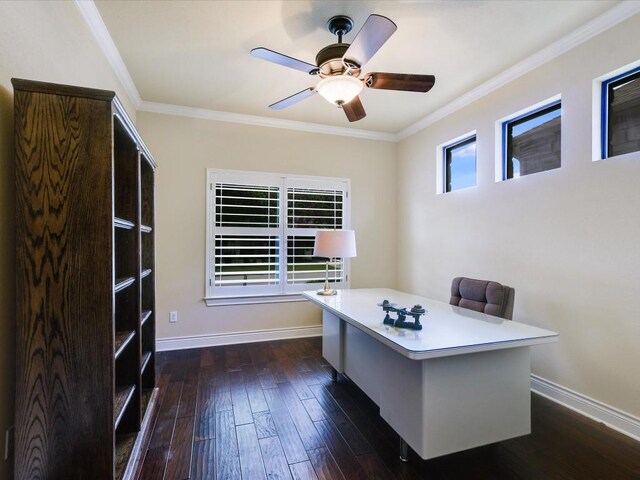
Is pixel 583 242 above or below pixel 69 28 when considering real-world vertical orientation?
below

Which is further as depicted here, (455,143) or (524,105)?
(455,143)

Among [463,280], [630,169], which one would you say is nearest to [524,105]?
[630,169]

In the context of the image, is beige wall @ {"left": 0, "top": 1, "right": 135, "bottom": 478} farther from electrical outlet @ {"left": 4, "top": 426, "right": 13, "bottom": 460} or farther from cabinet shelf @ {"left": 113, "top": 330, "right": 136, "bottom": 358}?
cabinet shelf @ {"left": 113, "top": 330, "right": 136, "bottom": 358}

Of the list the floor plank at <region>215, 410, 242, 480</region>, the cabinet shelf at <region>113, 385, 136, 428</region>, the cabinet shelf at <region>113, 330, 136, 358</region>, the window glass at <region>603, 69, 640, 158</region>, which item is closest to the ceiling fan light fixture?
the window glass at <region>603, 69, 640, 158</region>

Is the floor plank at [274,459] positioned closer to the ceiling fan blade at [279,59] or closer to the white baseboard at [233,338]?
the white baseboard at [233,338]

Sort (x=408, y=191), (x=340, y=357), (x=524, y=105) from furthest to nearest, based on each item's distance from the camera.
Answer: (x=408, y=191)
(x=524, y=105)
(x=340, y=357)

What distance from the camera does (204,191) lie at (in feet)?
12.4

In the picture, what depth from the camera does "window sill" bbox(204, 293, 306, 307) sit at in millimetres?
3789

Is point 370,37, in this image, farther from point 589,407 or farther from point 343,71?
point 589,407

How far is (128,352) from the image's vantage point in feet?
6.66

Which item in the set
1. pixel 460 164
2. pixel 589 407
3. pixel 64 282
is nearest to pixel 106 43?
pixel 64 282

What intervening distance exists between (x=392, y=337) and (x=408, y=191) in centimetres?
315

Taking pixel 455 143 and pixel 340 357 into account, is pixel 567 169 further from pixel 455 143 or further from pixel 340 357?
pixel 340 357

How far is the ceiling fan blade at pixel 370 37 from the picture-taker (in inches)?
62.1
